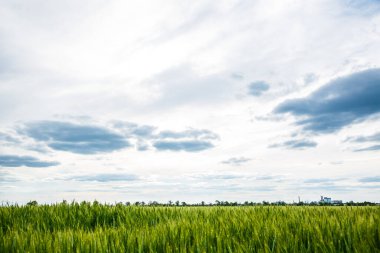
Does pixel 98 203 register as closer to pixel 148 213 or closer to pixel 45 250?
pixel 148 213

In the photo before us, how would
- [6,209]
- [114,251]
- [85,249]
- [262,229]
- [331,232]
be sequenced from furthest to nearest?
1. [6,209]
2. [262,229]
3. [331,232]
4. [85,249]
5. [114,251]

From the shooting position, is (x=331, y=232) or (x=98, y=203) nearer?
(x=331, y=232)

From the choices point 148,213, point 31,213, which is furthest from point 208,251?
point 31,213

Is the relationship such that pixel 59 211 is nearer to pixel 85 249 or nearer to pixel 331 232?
pixel 85 249

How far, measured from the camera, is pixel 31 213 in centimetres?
863

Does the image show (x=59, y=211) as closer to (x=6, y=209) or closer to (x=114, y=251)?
(x=6, y=209)

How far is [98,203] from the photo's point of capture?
951 cm

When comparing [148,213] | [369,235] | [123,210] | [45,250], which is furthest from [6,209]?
[369,235]

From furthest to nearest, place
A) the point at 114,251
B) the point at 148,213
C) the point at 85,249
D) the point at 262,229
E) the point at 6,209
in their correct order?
the point at 6,209 → the point at 148,213 → the point at 262,229 → the point at 85,249 → the point at 114,251

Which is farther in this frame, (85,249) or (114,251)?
(85,249)

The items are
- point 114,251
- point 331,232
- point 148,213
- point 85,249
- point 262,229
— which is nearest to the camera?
point 114,251

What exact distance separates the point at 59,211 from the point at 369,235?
7247 millimetres

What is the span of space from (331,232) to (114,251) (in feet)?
9.42

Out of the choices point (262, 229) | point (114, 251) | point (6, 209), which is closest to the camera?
point (114, 251)
